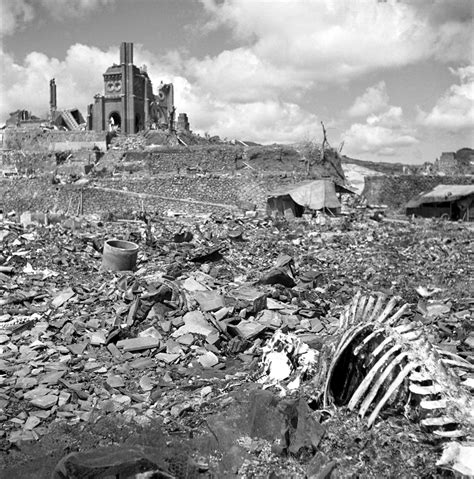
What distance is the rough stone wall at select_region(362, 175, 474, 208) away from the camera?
24484mm

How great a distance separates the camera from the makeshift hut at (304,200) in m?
16.7

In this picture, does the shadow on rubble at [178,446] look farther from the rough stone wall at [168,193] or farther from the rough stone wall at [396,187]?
the rough stone wall at [396,187]

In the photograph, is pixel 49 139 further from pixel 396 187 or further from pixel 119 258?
pixel 119 258

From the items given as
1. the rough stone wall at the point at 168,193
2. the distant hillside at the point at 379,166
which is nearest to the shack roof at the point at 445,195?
the rough stone wall at the point at 168,193

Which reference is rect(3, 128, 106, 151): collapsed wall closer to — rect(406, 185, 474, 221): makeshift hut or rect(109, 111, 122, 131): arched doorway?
rect(109, 111, 122, 131): arched doorway

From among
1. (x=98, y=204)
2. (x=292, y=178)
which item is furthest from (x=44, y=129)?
(x=292, y=178)

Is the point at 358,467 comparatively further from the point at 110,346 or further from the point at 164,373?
the point at 110,346

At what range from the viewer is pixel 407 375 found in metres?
2.96

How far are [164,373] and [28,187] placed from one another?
21993 mm

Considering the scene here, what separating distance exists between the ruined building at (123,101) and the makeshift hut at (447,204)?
66.9ft

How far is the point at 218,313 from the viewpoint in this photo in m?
5.48

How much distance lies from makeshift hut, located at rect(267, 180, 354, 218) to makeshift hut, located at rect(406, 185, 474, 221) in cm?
513

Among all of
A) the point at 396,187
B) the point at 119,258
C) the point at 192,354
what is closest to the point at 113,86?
the point at 396,187

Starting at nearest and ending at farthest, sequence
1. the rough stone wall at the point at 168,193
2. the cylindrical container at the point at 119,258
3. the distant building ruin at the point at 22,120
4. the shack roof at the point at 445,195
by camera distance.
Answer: the cylindrical container at the point at 119,258, the shack roof at the point at 445,195, the rough stone wall at the point at 168,193, the distant building ruin at the point at 22,120
